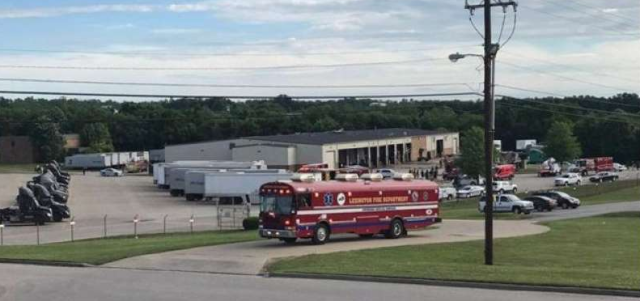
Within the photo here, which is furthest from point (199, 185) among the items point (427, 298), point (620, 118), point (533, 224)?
point (620, 118)

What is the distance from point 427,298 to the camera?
18.5 meters

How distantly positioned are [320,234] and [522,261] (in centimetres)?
840

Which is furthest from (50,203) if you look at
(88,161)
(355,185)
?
(88,161)

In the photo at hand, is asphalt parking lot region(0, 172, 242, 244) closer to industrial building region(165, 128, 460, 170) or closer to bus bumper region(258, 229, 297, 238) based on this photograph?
industrial building region(165, 128, 460, 170)

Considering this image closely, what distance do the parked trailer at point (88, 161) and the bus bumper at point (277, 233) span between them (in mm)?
119647

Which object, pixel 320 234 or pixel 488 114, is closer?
pixel 488 114

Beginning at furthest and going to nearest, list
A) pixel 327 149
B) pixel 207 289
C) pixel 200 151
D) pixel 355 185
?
pixel 200 151, pixel 327 149, pixel 355 185, pixel 207 289

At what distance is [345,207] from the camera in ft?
114

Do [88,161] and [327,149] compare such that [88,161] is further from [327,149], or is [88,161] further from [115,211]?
[115,211]

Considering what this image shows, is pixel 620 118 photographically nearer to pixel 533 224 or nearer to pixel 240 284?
pixel 533 224

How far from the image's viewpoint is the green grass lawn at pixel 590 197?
5844 cm

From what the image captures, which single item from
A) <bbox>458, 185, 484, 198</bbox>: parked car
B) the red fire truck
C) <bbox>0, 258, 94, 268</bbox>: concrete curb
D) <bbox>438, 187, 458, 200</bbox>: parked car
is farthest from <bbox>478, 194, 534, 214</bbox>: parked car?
the red fire truck

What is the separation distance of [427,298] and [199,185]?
212 feet

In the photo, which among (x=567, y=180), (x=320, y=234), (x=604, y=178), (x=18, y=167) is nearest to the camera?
(x=320, y=234)
